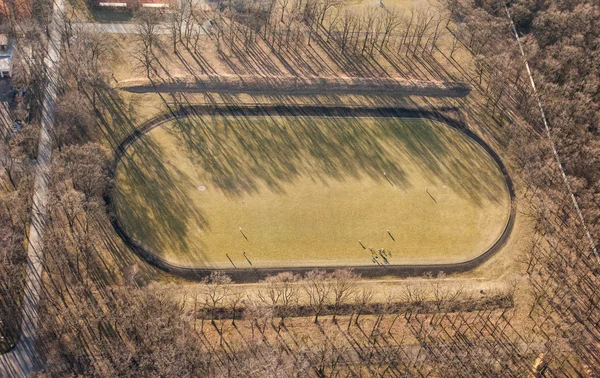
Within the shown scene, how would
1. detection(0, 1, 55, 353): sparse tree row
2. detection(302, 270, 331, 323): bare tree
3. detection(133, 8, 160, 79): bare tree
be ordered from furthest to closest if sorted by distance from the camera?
1. detection(133, 8, 160, 79): bare tree
2. detection(302, 270, 331, 323): bare tree
3. detection(0, 1, 55, 353): sparse tree row

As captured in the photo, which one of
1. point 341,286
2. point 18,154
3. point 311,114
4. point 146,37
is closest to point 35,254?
point 18,154

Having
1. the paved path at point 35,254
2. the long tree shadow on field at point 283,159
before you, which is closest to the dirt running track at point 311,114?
the long tree shadow on field at point 283,159

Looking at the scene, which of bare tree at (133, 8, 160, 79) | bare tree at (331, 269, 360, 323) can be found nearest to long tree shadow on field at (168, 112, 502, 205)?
bare tree at (133, 8, 160, 79)

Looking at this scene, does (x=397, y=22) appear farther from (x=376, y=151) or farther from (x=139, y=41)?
(x=139, y=41)

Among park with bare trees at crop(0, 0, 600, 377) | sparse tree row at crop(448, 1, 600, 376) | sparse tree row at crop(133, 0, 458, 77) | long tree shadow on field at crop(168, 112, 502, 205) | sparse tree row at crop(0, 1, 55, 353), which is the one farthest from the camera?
sparse tree row at crop(133, 0, 458, 77)

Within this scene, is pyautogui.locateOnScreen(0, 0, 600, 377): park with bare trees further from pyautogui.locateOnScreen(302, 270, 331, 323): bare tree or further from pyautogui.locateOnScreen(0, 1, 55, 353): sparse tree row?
pyautogui.locateOnScreen(302, 270, 331, 323): bare tree

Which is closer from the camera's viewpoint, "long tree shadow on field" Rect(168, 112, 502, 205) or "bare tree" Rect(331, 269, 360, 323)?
"bare tree" Rect(331, 269, 360, 323)
